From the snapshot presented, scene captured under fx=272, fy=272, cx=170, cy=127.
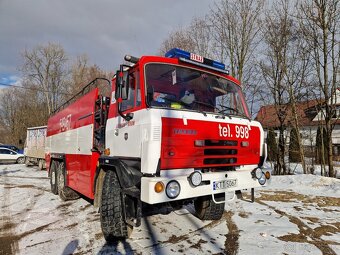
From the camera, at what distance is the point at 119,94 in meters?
4.11

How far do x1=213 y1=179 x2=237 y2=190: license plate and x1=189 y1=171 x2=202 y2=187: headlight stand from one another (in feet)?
1.30

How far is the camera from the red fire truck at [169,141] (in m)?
3.67

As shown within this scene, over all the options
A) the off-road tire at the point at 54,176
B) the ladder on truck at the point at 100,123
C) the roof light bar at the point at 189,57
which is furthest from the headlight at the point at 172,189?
the off-road tire at the point at 54,176

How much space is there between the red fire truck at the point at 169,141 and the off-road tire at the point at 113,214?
0.02m

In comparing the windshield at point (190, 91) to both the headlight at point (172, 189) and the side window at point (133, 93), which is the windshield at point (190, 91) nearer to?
the side window at point (133, 93)

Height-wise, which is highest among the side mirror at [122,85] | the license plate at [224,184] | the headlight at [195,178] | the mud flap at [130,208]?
the side mirror at [122,85]

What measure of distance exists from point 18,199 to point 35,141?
13.8 meters

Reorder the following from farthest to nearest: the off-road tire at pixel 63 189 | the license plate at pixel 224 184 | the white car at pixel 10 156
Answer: the white car at pixel 10 156 → the off-road tire at pixel 63 189 → the license plate at pixel 224 184

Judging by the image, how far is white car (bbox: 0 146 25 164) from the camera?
25609 millimetres

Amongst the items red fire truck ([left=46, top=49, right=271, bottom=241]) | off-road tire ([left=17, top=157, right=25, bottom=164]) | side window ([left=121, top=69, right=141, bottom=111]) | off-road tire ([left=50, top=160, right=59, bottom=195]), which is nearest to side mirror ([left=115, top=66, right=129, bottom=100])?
red fire truck ([left=46, top=49, right=271, bottom=241])

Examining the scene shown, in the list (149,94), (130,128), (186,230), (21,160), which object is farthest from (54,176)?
(21,160)

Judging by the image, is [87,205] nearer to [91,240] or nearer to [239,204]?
[91,240]

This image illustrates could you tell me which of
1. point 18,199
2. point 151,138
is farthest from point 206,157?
point 18,199

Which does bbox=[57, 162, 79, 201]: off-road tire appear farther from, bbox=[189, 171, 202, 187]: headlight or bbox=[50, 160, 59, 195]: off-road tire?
bbox=[189, 171, 202, 187]: headlight
